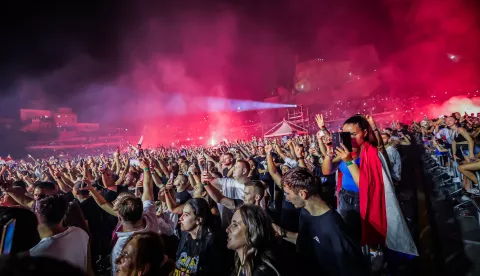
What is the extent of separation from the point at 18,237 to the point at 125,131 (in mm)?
65573

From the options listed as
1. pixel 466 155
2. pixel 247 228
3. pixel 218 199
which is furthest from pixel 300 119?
pixel 247 228

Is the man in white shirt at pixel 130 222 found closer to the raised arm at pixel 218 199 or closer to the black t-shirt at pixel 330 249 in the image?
the raised arm at pixel 218 199

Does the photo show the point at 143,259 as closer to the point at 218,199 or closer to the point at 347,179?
the point at 218,199

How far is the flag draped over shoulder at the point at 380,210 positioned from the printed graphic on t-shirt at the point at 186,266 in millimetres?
1909

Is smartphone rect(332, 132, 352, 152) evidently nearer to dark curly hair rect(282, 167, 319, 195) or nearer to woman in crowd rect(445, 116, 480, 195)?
dark curly hair rect(282, 167, 319, 195)

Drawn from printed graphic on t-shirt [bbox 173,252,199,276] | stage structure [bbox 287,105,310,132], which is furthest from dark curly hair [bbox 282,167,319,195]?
stage structure [bbox 287,105,310,132]

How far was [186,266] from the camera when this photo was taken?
288 cm

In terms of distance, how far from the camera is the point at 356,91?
50.8 meters

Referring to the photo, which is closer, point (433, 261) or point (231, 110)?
point (433, 261)

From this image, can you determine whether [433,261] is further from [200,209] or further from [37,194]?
[37,194]

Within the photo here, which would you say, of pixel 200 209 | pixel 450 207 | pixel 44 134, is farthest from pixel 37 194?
pixel 44 134

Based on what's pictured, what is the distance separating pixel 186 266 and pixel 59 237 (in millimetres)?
1266

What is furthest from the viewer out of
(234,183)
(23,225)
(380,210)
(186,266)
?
(234,183)

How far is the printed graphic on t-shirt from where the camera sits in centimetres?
281
